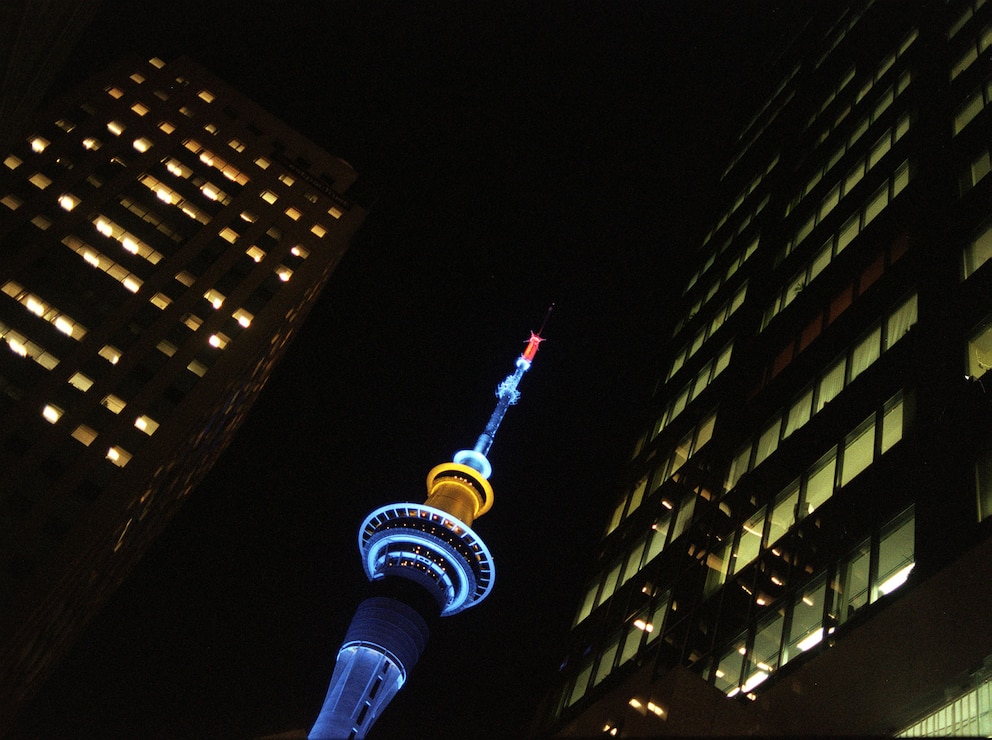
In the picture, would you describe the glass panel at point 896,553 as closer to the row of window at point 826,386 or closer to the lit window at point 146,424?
the row of window at point 826,386

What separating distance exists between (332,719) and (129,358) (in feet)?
110

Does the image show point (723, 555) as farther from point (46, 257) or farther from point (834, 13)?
point (46, 257)

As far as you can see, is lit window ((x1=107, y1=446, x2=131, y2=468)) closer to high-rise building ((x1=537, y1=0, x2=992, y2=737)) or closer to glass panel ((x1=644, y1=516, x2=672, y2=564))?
high-rise building ((x1=537, y1=0, x2=992, y2=737))

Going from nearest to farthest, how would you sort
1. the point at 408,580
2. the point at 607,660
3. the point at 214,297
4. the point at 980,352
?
the point at 980,352, the point at 607,660, the point at 214,297, the point at 408,580

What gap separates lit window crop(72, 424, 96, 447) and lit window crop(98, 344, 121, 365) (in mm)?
4791

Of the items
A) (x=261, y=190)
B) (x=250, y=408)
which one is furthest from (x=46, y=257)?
(x=250, y=408)

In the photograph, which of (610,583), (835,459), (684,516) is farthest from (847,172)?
(610,583)

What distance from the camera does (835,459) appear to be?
70.1 feet

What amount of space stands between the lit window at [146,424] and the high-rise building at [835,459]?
28533 mm

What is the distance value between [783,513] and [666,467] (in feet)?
34.5

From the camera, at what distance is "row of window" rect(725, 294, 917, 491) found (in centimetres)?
2269

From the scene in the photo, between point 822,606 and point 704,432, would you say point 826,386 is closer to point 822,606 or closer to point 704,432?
point 704,432

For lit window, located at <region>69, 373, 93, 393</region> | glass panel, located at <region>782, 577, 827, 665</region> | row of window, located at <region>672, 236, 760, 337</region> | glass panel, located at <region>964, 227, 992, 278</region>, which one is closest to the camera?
glass panel, located at <region>782, 577, 827, 665</region>

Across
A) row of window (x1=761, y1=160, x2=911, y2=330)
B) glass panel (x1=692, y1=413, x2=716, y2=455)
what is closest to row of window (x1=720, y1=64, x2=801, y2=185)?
row of window (x1=761, y1=160, x2=911, y2=330)
